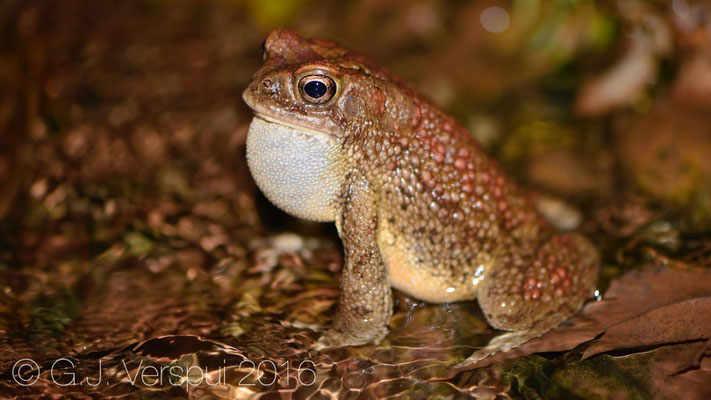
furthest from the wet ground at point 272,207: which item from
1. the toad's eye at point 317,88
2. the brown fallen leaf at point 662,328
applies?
the toad's eye at point 317,88

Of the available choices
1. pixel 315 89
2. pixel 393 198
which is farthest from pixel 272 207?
pixel 315 89

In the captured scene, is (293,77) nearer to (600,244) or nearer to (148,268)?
(148,268)

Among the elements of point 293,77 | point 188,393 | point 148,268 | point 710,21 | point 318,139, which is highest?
point 710,21

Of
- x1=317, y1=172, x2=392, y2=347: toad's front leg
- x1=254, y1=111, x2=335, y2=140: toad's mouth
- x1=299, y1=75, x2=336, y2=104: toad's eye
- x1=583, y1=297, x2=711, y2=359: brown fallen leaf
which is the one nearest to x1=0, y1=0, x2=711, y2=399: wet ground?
x1=583, y1=297, x2=711, y2=359: brown fallen leaf

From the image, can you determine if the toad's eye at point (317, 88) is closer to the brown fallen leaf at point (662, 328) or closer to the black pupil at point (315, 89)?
the black pupil at point (315, 89)

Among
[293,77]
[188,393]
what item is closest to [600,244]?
[293,77]
